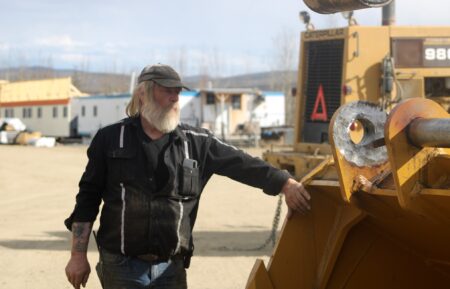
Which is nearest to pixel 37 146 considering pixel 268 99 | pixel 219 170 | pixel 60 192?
pixel 268 99

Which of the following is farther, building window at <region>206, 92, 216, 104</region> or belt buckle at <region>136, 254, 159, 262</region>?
building window at <region>206, 92, 216, 104</region>

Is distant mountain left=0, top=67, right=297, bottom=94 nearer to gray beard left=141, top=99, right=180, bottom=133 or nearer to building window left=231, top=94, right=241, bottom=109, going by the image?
building window left=231, top=94, right=241, bottom=109

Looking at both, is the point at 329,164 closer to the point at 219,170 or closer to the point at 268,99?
the point at 219,170

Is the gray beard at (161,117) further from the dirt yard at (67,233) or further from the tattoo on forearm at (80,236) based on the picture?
the dirt yard at (67,233)

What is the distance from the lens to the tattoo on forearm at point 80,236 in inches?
151

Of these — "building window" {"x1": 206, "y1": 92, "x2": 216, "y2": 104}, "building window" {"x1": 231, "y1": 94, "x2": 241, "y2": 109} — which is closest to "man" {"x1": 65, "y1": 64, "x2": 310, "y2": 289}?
"building window" {"x1": 206, "y1": 92, "x2": 216, "y2": 104}

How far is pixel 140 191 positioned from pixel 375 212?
1.14 metres

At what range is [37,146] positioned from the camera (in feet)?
116

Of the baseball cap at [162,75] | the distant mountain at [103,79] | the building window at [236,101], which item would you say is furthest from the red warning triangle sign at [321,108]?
the distant mountain at [103,79]

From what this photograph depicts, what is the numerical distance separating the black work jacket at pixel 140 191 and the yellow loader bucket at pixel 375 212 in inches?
12.7

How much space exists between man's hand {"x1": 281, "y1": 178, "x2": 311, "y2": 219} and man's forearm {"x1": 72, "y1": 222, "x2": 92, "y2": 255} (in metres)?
1.03

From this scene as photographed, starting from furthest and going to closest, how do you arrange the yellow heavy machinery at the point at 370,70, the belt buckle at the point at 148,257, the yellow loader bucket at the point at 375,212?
the yellow heavy machinery at the point at 370,70 → the belt buckle at the point at 148,257 → the yellow loader bucket at the point at 375,212

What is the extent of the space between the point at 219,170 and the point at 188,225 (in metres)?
0.38

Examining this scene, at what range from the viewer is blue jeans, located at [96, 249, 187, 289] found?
3701 millimetres
